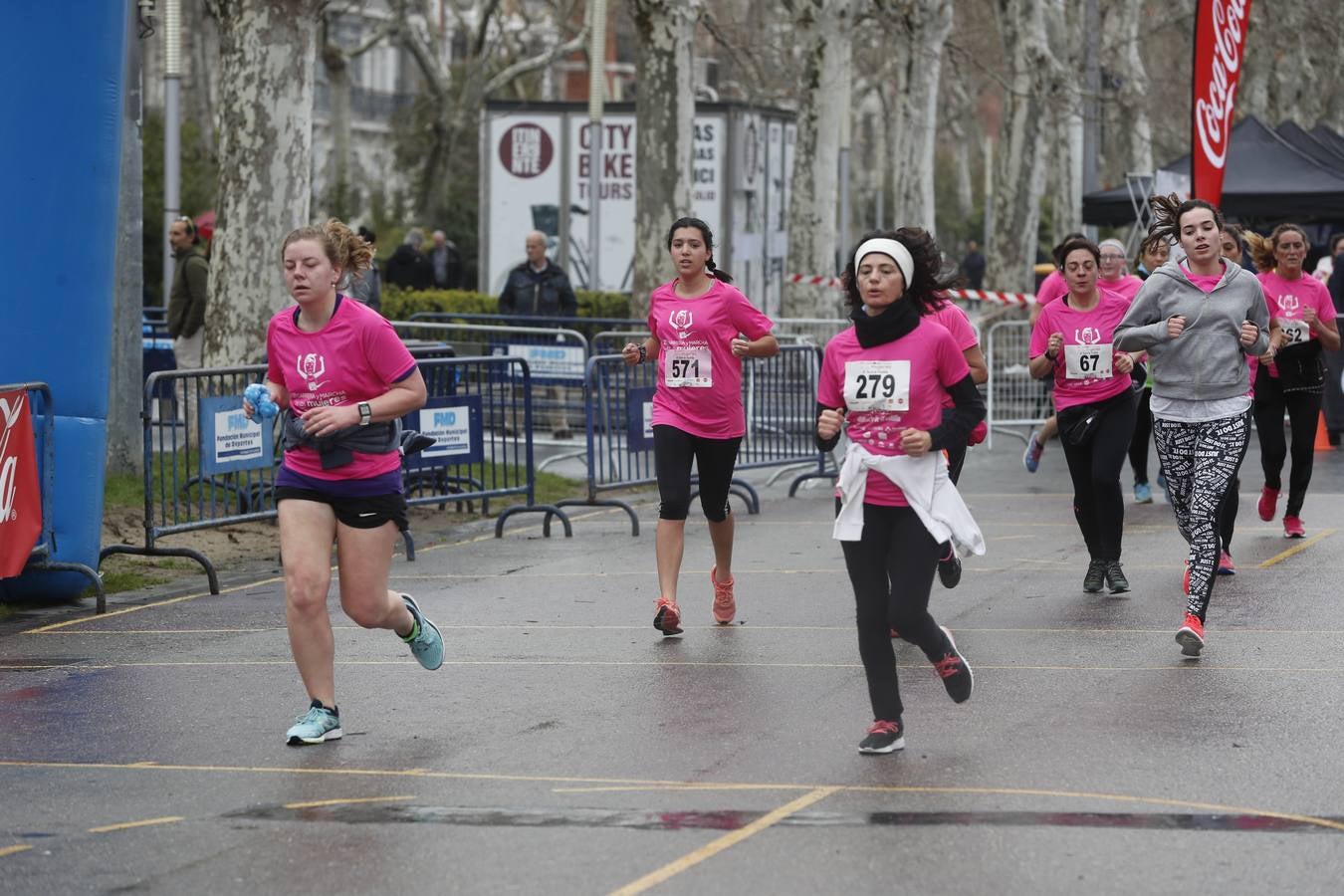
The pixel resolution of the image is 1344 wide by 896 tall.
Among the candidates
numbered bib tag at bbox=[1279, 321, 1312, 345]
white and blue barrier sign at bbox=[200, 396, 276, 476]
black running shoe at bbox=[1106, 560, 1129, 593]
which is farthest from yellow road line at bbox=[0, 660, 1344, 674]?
numbered bib tag at bbox=[1279, 321, 1312, 345]

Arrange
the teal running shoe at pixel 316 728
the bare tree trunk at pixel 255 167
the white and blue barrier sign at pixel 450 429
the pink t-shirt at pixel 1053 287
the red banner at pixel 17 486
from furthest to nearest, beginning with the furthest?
the bare tree trunk at pixel 255 167
the white and blue barrier sign at pixel 450 429
the pink t-shirt at pixel 1053 287
the red banner at pixel 17 486
the teal running shoe at pixel 316 728

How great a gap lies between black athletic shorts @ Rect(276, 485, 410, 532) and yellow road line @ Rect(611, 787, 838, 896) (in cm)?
190

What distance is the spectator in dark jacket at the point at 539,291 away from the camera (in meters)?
21.7

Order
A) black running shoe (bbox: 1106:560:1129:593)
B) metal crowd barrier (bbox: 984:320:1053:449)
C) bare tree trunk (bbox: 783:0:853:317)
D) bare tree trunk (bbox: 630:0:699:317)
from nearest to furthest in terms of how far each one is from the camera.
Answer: black running shoe (bbox: 1106:560:1129:593) < metal crowd barrier (bbox: 984:320:1053:449) < bare tree trunk (bbox: 630:0:699:317) < bare tree trunk (bbox: 783:0:853:317)

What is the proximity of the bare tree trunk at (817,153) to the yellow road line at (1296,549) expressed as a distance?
16.3 meters

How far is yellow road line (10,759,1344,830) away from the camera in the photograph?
6.42 meters

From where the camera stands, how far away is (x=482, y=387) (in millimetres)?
14891

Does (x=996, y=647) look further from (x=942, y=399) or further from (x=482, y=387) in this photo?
(x=482, y=387)

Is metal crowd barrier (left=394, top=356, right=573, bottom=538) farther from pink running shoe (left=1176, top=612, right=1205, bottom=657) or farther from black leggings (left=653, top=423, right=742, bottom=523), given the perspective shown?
pink running shoe (left=1176, top=612, right=1205, bottom=657)

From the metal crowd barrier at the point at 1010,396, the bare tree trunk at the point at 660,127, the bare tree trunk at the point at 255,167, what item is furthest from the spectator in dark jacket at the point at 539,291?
the bare tree trunk at the point at 255,167

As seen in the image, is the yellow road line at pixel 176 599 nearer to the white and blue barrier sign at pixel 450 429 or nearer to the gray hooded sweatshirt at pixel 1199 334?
the white and blue barrier sign at pixel 450 429

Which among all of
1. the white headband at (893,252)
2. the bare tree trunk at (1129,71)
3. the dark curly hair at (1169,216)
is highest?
the bare tree trunk at (1129,71)

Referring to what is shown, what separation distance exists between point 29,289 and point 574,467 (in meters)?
7.76

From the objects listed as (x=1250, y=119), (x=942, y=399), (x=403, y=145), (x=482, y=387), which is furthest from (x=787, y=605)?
(x=403, y=145)
